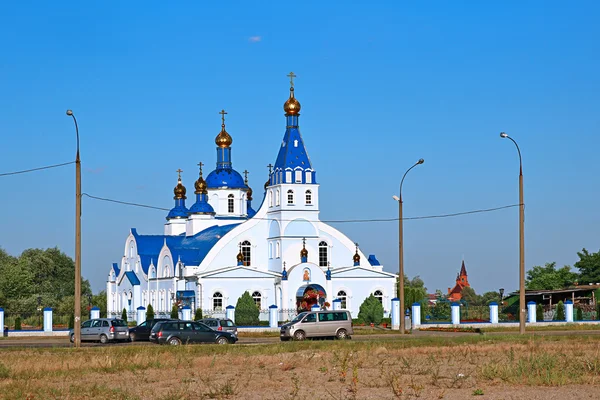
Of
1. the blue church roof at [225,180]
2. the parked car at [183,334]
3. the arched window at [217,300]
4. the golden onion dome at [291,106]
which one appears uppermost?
the golden onion dome at [291,106]

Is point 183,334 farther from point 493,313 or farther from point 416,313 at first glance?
point 493,313

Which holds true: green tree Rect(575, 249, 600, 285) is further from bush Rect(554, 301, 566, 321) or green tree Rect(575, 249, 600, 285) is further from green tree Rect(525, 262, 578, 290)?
bush Rect(554, 301, 566, 321)

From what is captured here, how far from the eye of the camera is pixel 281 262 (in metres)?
75.9

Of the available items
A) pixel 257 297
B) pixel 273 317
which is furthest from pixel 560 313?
pixel 257 297

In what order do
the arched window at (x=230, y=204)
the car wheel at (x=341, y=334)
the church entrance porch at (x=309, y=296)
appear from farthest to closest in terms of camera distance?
the arched window at (x=230, y=204)
the church entrance porch at (x=309, y=296)
the car wheel at (x=341, y=334)

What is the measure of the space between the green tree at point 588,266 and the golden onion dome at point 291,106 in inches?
1492

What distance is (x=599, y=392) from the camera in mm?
20516

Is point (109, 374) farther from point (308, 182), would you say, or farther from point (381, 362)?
point (308, 182)

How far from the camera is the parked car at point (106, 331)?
149ft

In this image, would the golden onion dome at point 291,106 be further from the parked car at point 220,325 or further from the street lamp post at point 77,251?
the street lamp post at point 77,251

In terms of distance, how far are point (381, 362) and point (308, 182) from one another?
50.4 metres

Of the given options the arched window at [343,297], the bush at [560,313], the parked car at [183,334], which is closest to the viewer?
the parked car at [183,334]

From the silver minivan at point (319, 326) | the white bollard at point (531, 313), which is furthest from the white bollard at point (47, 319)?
the white bollard at point (531, 313)

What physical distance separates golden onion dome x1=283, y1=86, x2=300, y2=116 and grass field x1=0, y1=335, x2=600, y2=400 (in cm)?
4397
